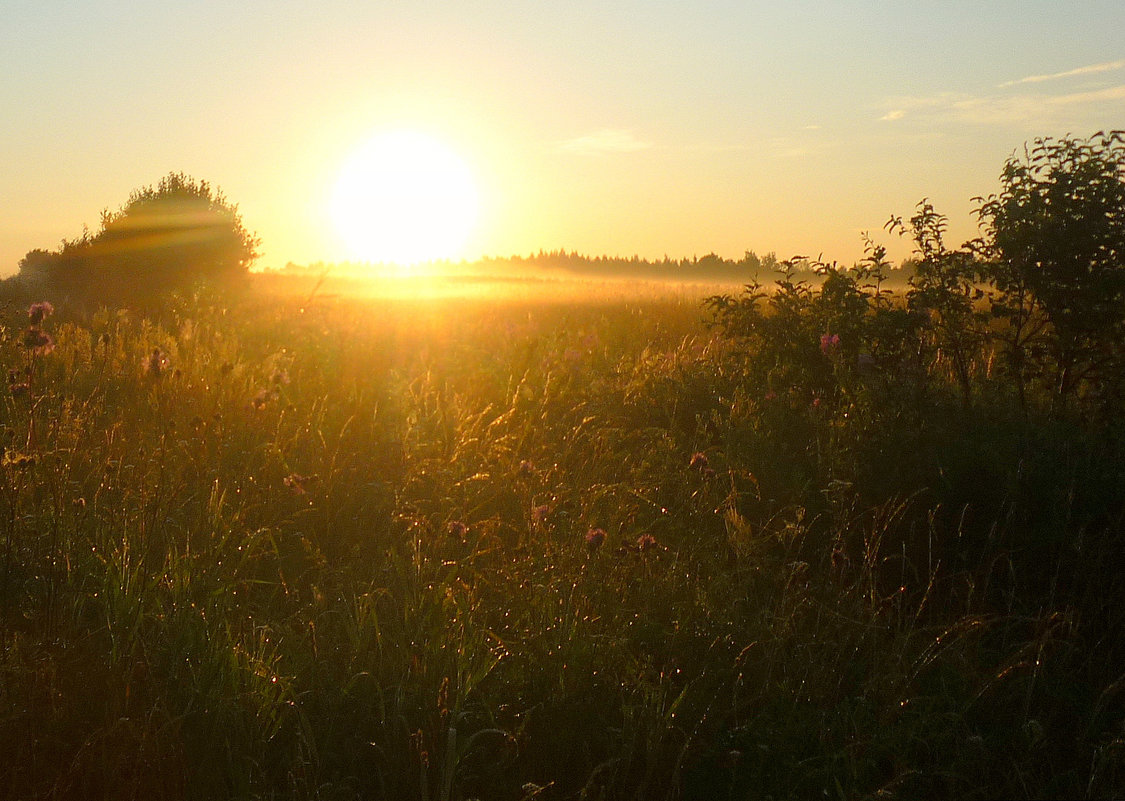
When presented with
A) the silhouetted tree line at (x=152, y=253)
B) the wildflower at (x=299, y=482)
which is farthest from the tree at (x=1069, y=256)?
the silhouetted tree line at (x=152, y=253)

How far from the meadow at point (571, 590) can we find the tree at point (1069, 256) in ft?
1.34

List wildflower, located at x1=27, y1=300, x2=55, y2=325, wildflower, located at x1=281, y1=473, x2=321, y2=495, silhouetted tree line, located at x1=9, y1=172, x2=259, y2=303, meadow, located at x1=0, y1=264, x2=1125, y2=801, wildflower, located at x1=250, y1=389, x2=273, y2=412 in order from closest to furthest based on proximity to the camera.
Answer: meadow, located at x1=0, y1=264, x2=1125, y2=801 < wildflower, located at x1=27, y1=300, x2=55, y2=325 < wildflower, located at x1=281, y1=473, x2=321, y2=495 < wildflower, located at x1=250, y1=389, x2=273, y2=412 < silhouetted tree line, located at x1=9, y1=172, x2=259, y2=303

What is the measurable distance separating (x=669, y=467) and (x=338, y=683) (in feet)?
8.25

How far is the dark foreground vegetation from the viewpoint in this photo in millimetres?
2229

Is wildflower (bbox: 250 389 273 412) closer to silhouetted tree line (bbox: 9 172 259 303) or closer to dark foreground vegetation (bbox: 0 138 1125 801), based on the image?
dark foreground vegetation (bbox: 0 138 1125 801)

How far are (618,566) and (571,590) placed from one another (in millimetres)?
343

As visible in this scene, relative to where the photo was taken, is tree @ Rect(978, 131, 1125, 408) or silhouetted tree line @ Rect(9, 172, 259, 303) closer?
tree @ Rect(978, 131, 1125, 408)

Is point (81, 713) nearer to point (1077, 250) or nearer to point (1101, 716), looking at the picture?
point (1101, 716)

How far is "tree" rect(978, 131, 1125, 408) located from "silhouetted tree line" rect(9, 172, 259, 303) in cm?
1476

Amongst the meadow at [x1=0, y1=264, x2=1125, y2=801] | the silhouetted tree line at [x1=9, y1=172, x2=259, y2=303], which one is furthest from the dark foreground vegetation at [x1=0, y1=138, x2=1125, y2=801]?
the silhouetted tree line at [x1=9, y1=172, x2=259, y2=303]

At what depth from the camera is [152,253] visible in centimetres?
1827

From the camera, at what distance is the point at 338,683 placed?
8.26ft

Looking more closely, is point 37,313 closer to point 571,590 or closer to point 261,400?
point 261,400

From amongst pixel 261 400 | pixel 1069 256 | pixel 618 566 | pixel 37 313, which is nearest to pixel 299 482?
pixel 261 400
